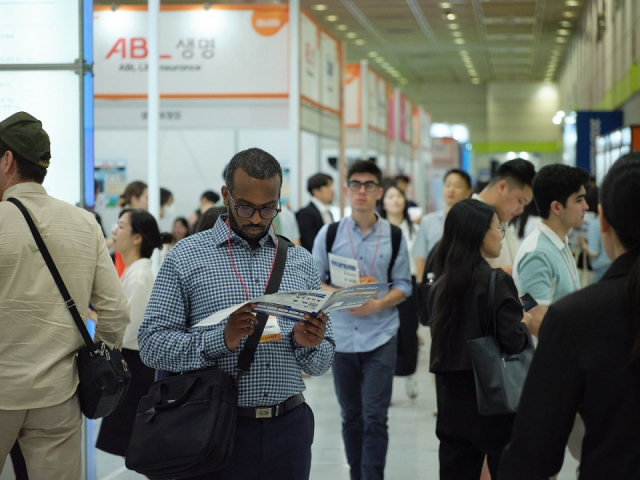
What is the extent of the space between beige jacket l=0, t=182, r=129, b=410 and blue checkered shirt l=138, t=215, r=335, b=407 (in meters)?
0.56

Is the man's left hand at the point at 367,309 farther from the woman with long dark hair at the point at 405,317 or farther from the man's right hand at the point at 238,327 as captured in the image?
the man's right hand at the point at 238,327

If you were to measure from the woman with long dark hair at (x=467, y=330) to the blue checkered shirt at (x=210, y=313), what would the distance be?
2.78ft

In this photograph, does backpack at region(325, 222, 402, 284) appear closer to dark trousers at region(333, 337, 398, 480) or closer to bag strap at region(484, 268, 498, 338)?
dark trousers at region(333, 337, 398, 480)

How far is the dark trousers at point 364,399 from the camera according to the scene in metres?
4.12

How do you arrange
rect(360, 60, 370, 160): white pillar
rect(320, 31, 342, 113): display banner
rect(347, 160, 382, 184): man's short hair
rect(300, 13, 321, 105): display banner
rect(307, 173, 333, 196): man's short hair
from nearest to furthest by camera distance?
rect(347, 160, 382, 184): man's short hair
rect(300, 13, 321, 105): display banner
rect(307, 173, 333, 196): man's short hair
rect(320, 31, 342, 113): display banner
rect(360, 60, 370, 160): white pillar

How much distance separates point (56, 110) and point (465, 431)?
2322mm

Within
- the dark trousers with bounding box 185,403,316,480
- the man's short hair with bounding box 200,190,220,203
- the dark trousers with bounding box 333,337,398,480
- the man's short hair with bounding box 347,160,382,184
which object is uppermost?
the man's short hair with bounding box 347,160,382,184

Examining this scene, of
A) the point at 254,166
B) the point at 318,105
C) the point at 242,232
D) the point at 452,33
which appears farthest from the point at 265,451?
the point at 452,33

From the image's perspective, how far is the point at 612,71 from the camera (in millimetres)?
15992

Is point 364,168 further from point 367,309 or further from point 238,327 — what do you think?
point 238,327

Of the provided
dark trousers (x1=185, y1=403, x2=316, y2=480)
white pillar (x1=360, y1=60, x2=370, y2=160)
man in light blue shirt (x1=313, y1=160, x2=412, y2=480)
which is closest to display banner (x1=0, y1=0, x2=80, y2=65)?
man in light blue shirt (x1=313, y1=160, x2=412, y2=480)

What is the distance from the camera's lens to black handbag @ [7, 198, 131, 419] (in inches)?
108

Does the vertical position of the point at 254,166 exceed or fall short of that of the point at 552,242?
it exceeds it

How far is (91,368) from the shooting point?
9.18ft
